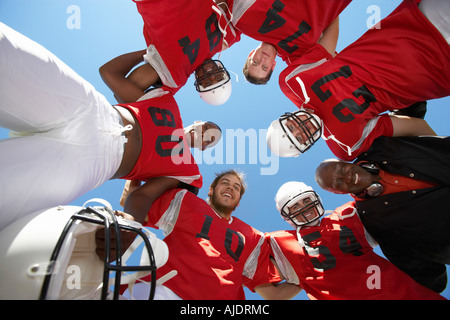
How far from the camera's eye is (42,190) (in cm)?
142

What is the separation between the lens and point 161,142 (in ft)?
7.23

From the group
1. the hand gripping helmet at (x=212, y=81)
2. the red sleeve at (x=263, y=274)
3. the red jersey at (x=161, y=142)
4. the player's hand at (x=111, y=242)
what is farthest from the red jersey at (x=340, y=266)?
the player's hand at (x=111, y=242)

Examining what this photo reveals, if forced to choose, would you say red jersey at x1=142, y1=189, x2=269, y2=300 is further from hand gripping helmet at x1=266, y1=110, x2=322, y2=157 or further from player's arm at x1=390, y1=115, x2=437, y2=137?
player's arm at x1=390, y1=115, x2=437, y2=137

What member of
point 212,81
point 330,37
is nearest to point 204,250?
point 212,81

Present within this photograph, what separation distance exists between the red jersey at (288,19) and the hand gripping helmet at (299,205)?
4.28 ft

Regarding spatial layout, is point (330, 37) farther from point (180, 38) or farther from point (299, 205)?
point (299, 205)

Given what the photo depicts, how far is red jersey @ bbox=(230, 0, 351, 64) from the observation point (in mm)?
2375

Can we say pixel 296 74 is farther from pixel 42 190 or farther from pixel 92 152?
pixel 42 190

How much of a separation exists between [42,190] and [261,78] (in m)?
2.25

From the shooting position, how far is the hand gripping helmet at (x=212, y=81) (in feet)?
8.81

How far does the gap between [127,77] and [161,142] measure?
0.69 meters

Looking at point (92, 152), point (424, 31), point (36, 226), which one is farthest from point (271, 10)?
point (36, 226)

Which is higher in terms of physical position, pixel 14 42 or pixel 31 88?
pixel 14 42

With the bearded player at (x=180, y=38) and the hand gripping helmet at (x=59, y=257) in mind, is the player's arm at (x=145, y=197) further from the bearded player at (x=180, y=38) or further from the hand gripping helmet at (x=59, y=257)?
the bearded player at (x=180, y=38)
